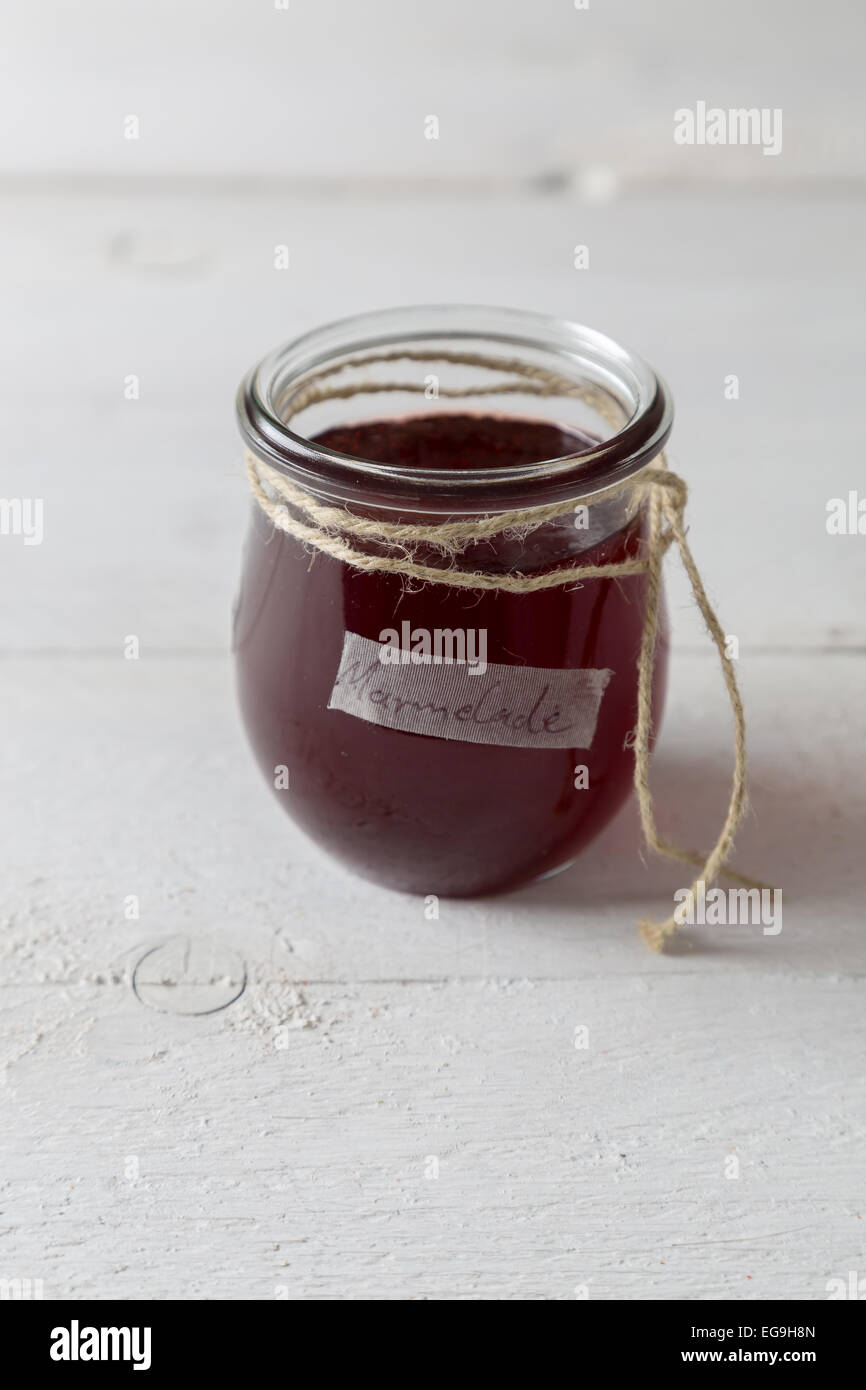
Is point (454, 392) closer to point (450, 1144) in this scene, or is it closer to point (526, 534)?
point (526, 534)


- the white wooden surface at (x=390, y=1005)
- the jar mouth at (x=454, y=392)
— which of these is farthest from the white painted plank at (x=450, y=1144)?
the jar mouth at (x=454, y=392)

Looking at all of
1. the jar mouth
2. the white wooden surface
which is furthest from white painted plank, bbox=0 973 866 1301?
the jar mouth

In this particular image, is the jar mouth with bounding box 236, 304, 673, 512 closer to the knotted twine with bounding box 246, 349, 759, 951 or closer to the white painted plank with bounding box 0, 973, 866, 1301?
the knotted twine with bounding box 246, 349, 759, 951

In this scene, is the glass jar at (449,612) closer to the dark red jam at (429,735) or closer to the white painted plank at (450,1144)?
the dark red jam at (429,735)

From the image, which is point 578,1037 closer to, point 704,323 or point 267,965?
point 267,965

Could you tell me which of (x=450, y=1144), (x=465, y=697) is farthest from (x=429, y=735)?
(x=450, y=1144)
